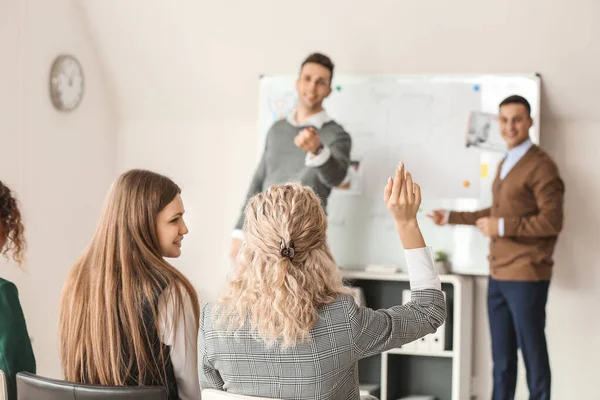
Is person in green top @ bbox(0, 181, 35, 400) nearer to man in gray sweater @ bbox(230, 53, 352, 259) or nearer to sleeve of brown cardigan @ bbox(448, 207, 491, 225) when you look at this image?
man in gray sweater @ bbox(230, 53, 352, 259)

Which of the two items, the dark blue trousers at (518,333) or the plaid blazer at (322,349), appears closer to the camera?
the plaid blazer at (322,349)

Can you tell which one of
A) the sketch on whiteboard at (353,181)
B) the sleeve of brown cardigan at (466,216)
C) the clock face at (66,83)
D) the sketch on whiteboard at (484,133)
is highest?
the clock face at (66,83)

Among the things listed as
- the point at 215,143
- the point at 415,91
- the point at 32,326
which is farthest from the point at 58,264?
the point at 415,91

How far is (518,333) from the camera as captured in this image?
365 cm

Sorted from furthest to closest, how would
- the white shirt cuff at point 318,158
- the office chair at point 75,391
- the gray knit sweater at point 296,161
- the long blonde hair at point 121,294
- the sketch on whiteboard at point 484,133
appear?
1. the sketch on whiteboard at point 484,133
2. the gray knit sweater at point 296,161
3. the white shirt cuff at point 318,158
4. the long blonde hair at point 121,294
5. the office chair at point 75,391

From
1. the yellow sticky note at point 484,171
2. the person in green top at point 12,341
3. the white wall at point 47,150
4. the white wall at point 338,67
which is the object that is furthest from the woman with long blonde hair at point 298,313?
the white wall at point 47,150

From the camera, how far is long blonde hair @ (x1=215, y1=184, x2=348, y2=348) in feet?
5.67

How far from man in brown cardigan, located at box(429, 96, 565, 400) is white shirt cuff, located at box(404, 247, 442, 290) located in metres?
1.93

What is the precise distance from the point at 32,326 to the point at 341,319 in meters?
3.03

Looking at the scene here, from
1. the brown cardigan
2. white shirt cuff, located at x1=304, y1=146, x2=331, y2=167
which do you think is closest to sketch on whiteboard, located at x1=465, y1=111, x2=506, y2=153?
the brown cardigan

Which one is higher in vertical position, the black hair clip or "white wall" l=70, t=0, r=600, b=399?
"white wall" l=70, t=0, r=600, b=399

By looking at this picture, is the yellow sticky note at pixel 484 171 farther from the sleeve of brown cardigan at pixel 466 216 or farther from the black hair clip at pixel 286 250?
the black hair clip at pixel 286 250

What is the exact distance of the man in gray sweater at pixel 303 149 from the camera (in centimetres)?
392

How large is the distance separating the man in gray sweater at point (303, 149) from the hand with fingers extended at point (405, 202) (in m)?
2.02
